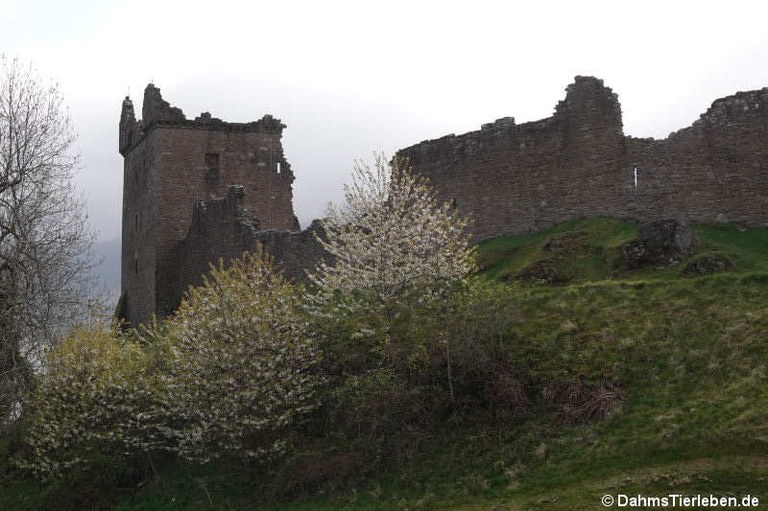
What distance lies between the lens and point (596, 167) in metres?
32.0

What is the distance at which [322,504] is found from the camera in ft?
66.7

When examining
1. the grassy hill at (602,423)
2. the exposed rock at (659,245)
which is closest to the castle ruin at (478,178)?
the exposed rock at (659,245)

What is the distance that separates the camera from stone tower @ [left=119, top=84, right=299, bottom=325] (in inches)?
1737

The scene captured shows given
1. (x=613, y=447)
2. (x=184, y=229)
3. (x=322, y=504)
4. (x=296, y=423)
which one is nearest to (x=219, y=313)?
(x=296, y=423)

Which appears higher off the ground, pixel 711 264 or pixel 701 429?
pixel 711 264

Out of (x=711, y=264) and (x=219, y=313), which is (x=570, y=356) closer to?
(x=711, y=264)

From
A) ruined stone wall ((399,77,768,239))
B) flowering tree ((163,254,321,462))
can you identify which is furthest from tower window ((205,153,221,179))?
flowering tree ((163,254,321,462))

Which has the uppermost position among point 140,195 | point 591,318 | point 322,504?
point 140,195

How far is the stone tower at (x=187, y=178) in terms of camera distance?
145 ft

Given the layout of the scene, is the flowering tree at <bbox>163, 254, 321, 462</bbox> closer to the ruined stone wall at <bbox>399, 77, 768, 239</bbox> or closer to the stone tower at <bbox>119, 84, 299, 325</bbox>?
the ruined stone wall at <bbox>399, 77, 768, 239</bbox>

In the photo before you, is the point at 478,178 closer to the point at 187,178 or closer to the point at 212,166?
the point at 212,166

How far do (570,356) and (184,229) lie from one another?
26.1 meters

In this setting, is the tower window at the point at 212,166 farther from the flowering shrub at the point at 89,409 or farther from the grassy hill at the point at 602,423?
the grassy hill at the point at 602,423

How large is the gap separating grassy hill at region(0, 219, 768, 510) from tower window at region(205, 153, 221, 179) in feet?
65.7
